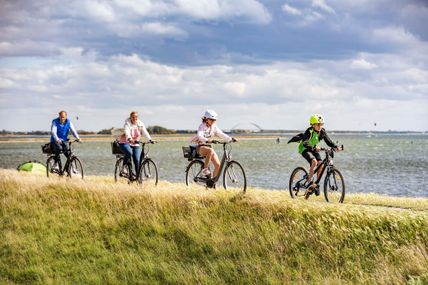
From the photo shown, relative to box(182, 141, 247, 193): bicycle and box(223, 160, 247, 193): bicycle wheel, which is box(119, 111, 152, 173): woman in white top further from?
box(223, 160, 247, 193): bicycle wheel

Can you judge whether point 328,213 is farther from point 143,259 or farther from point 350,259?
point 143,259

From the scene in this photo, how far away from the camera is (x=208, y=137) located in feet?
51.1

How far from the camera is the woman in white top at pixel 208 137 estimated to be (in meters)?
15.3

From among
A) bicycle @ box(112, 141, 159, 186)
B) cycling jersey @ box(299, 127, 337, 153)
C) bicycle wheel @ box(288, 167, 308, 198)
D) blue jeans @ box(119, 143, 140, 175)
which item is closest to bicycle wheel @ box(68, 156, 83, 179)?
bicycle @ box(112, 141, 159, 186)

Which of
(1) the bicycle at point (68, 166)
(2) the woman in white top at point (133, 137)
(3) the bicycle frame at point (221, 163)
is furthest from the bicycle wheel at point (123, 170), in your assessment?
(3) the bicycle frame at point (221, 163)

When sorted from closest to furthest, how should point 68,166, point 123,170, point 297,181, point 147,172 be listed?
point 297,181
point 147,172
point 123,170
point 68,166

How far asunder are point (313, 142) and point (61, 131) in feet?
34.5

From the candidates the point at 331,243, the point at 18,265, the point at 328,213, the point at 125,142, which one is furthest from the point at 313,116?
the point at 18,265

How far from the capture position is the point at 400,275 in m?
10.2

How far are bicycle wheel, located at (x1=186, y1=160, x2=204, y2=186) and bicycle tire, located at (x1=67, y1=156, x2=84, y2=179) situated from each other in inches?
239

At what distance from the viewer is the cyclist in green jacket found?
46.7 ft

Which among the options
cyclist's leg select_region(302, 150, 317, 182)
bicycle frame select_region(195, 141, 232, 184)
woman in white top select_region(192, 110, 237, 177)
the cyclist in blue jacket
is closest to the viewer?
cyclist's leg select_region(302, 150, 317, 182)

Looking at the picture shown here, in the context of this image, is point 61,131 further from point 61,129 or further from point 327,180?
point 327,180

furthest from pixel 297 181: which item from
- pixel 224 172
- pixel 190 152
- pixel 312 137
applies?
pixel 190 152
